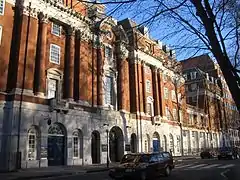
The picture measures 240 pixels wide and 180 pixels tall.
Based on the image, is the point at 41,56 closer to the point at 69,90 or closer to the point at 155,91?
the point at 69,90

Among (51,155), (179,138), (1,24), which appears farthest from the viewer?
(179,138)

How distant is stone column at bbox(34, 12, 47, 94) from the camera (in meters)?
28.6

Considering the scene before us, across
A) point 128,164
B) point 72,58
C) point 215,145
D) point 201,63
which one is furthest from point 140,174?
point 215,145

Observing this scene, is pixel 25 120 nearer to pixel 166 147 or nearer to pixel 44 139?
pixel 44 139

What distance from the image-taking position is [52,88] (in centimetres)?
3084

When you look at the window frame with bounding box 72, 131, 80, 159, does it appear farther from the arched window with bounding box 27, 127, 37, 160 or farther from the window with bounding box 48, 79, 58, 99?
the arched window with bounding box 27, 127, 37, 160

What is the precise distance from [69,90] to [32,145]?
737 centimetres

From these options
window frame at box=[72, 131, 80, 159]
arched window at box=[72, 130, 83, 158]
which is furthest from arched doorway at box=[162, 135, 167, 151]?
window frame at box=[72, 131, 80, 159]

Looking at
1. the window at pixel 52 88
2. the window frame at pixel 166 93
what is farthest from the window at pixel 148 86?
the window at pixel 52 88

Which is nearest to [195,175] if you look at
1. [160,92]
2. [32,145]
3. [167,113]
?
[32,145]

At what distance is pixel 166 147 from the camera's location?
48156mm

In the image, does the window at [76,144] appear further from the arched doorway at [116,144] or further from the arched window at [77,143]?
the arched doorway at [116,144]

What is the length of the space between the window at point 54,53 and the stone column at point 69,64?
115 centimetres

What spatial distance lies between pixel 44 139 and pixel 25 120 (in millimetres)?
2685
